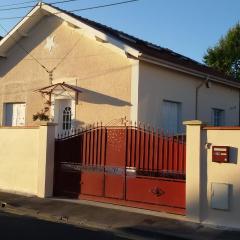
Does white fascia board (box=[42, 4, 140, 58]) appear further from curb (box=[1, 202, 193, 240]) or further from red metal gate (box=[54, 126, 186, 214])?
curb (box=[1, 202, 193, 240])

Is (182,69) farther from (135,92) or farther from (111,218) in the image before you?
(111,218)

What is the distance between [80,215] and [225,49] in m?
31.3

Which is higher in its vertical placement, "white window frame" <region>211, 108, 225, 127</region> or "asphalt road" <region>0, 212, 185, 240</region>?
"white window frame" <region>211, 108, 225, 127</region>

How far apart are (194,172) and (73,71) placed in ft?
24.4

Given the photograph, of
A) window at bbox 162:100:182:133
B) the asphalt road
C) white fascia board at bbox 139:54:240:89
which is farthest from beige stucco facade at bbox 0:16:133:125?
the asphalt road

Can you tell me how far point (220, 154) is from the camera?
416 inches

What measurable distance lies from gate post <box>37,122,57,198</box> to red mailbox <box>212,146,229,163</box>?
520 cm

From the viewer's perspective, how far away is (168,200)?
11703 mm

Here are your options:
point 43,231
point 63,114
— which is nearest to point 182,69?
point 63,114

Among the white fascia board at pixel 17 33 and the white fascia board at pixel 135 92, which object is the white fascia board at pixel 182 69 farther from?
the white fascia board at pixel 17 33

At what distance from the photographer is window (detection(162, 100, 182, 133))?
1684 centimetres

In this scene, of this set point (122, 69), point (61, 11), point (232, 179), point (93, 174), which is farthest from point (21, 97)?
point (232, 179)

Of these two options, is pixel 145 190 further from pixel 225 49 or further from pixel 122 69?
pixel 225 49

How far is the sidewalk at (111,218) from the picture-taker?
10.0 meters
